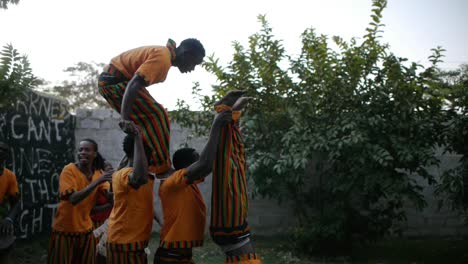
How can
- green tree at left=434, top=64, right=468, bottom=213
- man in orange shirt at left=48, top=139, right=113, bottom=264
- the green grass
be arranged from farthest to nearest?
the green grass < green tree at left=434, top=64, right=468, bottom=213 < man in orange shirt at left=48, top=139, right=113, bottom=264

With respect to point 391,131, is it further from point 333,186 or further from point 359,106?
point 333,186

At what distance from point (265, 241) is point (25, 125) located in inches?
146

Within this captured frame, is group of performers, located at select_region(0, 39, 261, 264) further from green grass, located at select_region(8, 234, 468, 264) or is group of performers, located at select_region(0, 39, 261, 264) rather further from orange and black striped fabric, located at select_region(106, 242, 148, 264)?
green grass, located at select_region(8, 234, 468, 264)

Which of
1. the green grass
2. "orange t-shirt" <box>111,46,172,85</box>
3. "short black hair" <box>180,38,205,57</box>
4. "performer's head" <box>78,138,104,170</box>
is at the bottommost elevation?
the green grass

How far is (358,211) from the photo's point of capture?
6305 millimetres

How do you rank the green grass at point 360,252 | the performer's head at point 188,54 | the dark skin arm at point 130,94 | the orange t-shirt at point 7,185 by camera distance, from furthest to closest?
the green grass at point 360,252, the orange t-shirt at point 7,185, the performer's head at point 188,54, the dark skin arm at point 130,94

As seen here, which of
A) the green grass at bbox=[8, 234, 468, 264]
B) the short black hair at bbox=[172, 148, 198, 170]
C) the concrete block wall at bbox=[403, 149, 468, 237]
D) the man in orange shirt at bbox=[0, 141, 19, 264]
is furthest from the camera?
the concrete block wall at bbox=[403, 149, 468, 237]

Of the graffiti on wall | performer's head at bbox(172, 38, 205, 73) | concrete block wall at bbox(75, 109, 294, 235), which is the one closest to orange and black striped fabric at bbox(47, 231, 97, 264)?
performer's head at bbox(172, 38, 205, 73)

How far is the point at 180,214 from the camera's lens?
268cm

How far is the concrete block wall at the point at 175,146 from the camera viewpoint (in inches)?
299

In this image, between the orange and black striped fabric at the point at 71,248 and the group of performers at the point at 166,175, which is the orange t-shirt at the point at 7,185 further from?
the group of performers at the point at 166,175

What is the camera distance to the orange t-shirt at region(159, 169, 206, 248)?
2641 mm

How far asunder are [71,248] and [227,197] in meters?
1.90

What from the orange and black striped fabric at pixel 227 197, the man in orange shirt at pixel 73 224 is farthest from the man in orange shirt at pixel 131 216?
the man in orange shirt at pixel 73 224
